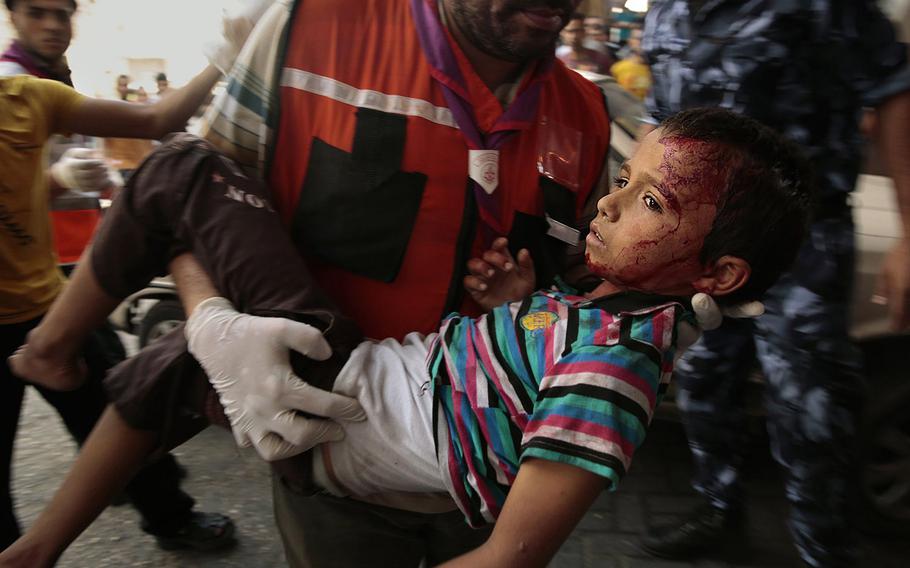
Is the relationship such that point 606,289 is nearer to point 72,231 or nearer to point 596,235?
point 596,235

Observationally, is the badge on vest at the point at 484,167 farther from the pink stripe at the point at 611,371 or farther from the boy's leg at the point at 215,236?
the pink stripe at the point at 611,371

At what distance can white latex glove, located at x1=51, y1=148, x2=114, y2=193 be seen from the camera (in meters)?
2.33

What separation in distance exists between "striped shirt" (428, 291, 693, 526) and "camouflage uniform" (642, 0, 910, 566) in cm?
109

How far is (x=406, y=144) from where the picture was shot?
4.80ft

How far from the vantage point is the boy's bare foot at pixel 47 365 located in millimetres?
1530

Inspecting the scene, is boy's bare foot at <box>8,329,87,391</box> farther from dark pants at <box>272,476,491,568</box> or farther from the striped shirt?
the striped shirt

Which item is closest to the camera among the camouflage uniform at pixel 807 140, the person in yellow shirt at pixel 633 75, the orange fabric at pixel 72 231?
the camouflage uniform at pixel 807 140

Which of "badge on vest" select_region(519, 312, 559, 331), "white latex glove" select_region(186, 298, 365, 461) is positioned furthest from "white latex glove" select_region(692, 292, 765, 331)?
"white latex glove" select_region(186, 298, 365, 461)

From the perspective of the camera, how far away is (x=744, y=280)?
127 centimetres

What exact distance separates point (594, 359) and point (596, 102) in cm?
83

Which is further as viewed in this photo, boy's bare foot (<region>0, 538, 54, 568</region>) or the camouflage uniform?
the camouflage uniform

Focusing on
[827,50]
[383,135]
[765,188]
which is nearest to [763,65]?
[827,50]

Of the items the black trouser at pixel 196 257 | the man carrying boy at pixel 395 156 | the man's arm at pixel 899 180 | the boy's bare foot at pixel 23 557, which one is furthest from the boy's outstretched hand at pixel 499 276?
the man's arm at pixel 899 180

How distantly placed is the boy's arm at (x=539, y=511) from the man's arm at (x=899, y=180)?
151cm
